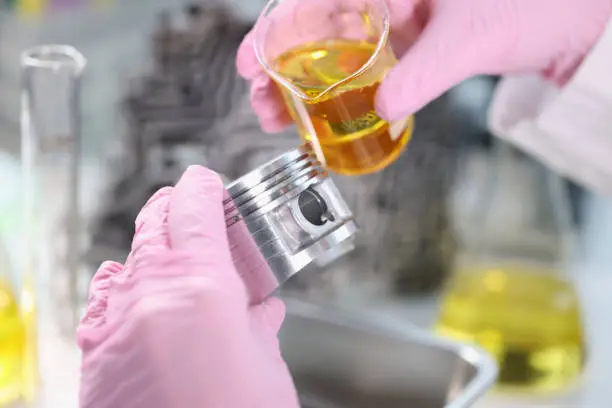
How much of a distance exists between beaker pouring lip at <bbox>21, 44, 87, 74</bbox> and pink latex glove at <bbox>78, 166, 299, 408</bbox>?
349mm

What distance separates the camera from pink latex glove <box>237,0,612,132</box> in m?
0.69

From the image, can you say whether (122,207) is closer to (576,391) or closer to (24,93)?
(24,93)

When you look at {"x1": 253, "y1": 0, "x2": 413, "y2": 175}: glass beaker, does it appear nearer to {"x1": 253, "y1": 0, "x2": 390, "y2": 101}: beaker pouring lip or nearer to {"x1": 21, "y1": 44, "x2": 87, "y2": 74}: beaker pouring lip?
{"x1": 253, "y1": 0, "x2": 390, "y2": 101}: beaker pouring lip

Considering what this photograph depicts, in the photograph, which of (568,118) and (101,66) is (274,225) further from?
(101,66)

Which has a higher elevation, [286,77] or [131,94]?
[286,77]

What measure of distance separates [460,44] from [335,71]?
0.13m

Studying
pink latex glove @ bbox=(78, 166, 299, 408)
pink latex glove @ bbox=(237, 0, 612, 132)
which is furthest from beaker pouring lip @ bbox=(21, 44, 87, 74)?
pink latex glove @ bbox=(78, 166, 299, 408)

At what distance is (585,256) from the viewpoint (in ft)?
4.65

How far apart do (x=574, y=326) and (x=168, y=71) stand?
603 millimetres

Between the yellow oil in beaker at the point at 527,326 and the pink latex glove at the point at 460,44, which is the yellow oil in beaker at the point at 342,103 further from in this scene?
the yellow oil in beaker at the point at 527,326

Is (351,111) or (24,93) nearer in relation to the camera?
(351,111)

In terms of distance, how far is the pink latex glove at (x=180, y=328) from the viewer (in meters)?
0.48

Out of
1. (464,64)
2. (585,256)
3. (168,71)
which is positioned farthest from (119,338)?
(585,256)

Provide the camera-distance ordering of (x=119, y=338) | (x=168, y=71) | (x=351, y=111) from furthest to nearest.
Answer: (x=168, y=71) < (x=351, y=111) < (x=119, y=338)
